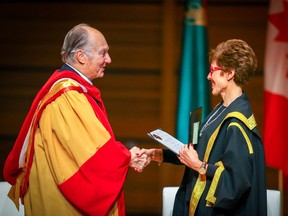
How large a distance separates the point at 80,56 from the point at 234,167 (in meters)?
0.84

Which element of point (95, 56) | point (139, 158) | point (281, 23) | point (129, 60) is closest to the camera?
point (95, 56)

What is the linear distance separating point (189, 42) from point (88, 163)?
181 cm

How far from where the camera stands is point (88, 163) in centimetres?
174

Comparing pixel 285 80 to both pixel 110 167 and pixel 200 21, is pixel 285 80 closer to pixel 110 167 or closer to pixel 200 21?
pixel 200 21

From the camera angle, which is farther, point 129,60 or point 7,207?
point 129,60

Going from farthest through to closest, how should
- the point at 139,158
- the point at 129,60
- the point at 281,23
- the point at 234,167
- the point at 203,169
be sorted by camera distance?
1. the point at 129,60
2. the point at 281,23
3. the point at 139,158
4. the point at 203,169
5. the point at 234,167

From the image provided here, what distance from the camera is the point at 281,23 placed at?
3174 mm

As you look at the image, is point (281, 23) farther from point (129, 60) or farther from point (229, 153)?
point (229, 153)

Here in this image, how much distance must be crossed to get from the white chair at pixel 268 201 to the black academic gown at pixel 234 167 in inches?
15.5

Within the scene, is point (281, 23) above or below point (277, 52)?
above

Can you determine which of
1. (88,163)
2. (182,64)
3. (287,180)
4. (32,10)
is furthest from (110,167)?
(32,10)

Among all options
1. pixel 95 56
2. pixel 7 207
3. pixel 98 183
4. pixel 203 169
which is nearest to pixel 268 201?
pixel 203 169

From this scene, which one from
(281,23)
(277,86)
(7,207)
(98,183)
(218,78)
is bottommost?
(7,207)

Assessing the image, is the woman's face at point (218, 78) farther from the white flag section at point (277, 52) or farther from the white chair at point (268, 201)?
the white flag section at point (277, 52)
